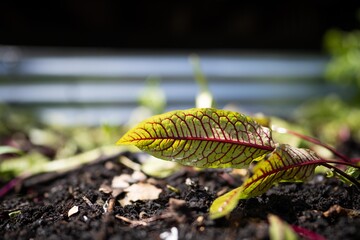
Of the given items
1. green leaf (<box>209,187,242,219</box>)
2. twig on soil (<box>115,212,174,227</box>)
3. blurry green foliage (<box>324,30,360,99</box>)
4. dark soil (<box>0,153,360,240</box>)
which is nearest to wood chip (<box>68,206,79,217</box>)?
dark soil (<box>0,153,360,240</box>)

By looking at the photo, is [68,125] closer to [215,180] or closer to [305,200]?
[215,180]

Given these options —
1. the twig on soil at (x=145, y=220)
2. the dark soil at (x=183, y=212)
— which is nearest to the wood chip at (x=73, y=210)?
the dark soil at (x=183, y=212)

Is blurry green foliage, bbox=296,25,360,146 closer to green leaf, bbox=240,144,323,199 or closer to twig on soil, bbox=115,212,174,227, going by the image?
green leaf, bbox=240,144,323,199

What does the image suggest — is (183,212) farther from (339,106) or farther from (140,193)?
(339,106)

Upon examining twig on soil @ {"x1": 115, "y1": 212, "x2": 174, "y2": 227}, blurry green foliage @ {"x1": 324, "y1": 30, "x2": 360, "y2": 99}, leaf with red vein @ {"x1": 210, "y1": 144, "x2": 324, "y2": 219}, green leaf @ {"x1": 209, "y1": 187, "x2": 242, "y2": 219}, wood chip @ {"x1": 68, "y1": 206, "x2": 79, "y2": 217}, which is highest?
blurry green foliage @ {"x1": 324, "y1": 30, "x2": 360, "y2": 99}

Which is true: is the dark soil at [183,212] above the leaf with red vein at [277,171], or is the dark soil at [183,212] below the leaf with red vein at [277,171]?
below

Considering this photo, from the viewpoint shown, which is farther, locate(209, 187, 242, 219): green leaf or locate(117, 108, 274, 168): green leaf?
locate(117, 108, 274, 168): green leaf

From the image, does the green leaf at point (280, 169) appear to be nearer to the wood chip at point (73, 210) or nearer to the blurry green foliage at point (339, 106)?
the wood chip at point (73, 210)
